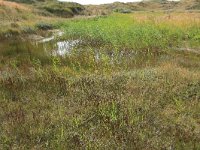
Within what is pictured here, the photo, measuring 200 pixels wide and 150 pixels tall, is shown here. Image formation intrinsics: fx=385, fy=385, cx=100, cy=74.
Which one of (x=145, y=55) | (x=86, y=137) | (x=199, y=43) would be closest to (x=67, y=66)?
(x=145, y=55)

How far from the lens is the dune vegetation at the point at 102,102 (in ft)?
20.3

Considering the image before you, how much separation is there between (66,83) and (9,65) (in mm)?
2892

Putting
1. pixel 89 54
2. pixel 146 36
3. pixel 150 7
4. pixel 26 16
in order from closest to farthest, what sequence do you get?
1. pixel 89 54
2. pixel 146 36
3. pixel 26 16
4. pixel 150 7

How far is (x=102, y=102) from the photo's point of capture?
24.2 ft

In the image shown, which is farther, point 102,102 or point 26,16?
point 26,16

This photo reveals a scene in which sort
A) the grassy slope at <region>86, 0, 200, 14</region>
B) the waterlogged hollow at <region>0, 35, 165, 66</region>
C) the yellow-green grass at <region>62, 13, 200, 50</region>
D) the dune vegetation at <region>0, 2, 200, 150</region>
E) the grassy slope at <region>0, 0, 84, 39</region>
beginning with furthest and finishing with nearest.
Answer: the grassy slope at <region>86, 0, 200, 14</region>
the grassy slope at <region>0, 0, 84, 39</region>
the yellow-green grass at <region>62, 13, 200, 50</region>
the waterlogged hollow at <region>0, 35, 165, 66</region>
the dune vegetation at <region>0, 2, 200, 150</region>

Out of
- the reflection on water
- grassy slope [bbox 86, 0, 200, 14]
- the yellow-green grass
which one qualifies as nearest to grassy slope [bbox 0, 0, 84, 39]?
the reflection on water

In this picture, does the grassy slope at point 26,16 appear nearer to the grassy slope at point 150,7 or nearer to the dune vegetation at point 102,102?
the dune vegetation at point 102,102

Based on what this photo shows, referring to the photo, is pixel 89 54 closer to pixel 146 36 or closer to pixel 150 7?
pixel 146 36

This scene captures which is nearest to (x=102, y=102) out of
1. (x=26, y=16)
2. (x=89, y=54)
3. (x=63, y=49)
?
(x=89, y=54)

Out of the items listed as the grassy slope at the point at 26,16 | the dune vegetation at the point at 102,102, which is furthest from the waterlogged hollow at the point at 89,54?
the grassy slope at the point at 26,16

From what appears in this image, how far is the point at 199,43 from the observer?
49.3ft

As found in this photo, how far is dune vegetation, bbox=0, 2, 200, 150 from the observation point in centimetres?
618

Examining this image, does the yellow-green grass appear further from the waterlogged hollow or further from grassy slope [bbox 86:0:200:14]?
grassy slope [bbox 86:0:200:14]
